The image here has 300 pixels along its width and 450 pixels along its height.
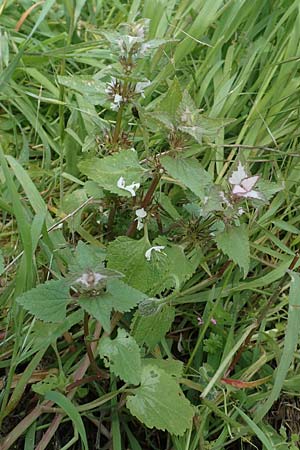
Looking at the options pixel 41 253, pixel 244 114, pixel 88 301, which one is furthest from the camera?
pixel 244 114

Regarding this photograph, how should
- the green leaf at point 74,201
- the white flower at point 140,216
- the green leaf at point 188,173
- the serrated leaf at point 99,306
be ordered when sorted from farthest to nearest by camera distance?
the green leaf at point 74,201
the white flower at point 140,216
the green leaf at point 188,173
the serrated leaf at point 99,306

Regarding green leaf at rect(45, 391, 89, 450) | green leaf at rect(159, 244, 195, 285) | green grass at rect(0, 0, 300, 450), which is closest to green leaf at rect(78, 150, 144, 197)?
green grass at rect(0, 0, 300, 450)

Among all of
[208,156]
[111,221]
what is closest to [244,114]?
[208,156]

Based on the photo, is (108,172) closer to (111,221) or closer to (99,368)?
(111,221)

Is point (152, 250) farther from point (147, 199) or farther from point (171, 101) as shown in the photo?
point (171, 101)

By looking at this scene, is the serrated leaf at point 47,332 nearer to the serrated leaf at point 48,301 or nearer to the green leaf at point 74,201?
the serrated leaf at point 48,301

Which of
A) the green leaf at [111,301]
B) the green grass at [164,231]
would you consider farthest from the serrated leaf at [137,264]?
the green leaf at [111,301]
